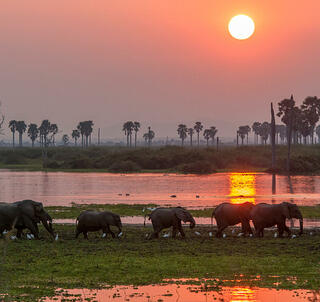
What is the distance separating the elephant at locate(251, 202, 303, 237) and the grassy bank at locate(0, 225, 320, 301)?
864 millimetres

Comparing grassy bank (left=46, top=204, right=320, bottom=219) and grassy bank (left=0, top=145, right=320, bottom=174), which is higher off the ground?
grassy bank (left=0, top=145, right=320, bottom=174)

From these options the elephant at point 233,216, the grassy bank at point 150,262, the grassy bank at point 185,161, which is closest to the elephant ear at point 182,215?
the grassy bank at point 150,262

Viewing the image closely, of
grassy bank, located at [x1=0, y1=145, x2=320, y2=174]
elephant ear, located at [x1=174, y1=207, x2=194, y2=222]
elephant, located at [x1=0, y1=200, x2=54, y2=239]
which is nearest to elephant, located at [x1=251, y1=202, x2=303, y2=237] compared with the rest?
elephant ear, located at [x1=174, y1=207, x2=194, y2=222]

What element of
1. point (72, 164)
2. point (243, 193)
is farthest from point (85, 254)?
point (72, 164)

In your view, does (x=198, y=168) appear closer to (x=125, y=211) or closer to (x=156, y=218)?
(x=125, y=211)

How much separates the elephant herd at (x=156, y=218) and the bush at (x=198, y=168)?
259ft

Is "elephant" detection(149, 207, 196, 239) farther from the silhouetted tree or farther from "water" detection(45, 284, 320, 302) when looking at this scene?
the silhouetted tree

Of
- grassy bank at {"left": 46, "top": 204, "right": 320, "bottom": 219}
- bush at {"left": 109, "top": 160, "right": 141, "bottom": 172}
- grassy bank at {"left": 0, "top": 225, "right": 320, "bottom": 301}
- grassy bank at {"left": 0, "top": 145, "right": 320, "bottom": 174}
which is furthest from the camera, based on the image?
bush at {"left": 109, "top": 160, "right": 141, "bottom": 172}

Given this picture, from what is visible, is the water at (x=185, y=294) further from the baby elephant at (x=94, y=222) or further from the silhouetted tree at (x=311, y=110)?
the silhouetted tree at (x=311, y=110)

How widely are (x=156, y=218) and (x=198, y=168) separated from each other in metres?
81.1

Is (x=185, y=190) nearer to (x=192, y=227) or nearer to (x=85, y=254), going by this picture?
(x=192, y=227)

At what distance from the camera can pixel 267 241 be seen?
25.4 m

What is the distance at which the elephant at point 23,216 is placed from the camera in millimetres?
26359

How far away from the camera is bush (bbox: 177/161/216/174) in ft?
352
